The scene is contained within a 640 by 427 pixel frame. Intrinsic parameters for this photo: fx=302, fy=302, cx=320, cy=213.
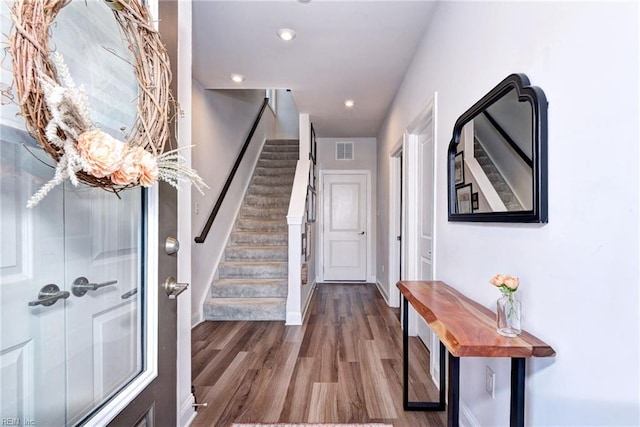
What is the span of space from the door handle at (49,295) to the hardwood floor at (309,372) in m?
1.37

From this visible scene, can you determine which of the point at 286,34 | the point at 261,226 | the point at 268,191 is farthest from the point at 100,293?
the point at 268,191

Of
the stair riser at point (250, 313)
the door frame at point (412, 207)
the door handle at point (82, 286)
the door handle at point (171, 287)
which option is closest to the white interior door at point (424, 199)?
the door frame at point (412, 207)

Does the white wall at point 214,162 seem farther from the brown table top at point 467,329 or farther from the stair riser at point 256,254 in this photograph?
the brown table top at point 467,329

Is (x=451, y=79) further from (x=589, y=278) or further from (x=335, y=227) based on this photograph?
(x=335, y=227)

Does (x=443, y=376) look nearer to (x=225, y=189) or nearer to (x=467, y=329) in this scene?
(x=467, y=329)

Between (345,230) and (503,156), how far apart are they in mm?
4296

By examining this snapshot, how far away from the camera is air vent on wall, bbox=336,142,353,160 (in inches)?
218

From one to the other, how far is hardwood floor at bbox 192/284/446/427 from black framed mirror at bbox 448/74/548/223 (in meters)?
1.24

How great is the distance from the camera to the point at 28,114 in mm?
576

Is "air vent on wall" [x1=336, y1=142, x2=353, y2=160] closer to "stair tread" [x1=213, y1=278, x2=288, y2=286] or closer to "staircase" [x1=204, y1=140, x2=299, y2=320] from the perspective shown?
"staircase" [x1=204, y1=140, x2=299, y2=320]

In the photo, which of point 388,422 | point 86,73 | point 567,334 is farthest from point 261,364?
point 86,73

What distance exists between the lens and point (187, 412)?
1679 millimetres

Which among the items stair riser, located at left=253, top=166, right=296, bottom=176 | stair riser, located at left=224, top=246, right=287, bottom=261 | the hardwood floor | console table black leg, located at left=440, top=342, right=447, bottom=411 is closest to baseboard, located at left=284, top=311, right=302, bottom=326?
the hardwood floor

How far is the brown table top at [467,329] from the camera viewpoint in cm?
93
